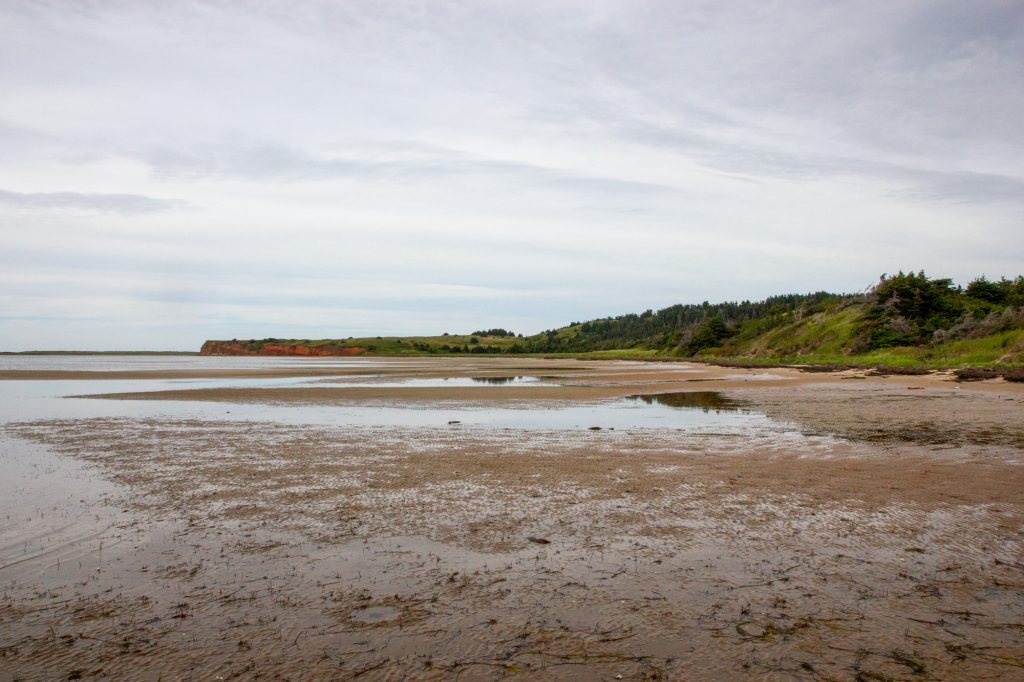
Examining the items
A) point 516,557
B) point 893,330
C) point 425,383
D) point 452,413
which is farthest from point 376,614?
point 893,330

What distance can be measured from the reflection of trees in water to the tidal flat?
29.4 ft

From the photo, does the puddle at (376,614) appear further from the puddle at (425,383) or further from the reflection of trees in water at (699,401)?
the puddle at (425,383)

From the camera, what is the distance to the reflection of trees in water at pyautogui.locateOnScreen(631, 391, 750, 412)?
2742cm

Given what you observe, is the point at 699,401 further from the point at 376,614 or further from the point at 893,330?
the point at 893,330

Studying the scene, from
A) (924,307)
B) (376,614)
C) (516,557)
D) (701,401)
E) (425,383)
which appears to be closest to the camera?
(376,614)

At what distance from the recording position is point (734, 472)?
13.3m

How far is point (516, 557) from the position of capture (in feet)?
26.9

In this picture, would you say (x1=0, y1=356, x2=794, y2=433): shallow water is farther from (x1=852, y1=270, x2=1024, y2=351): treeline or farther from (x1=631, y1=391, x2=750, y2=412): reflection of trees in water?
(x1=852, y1=270, x2=1024, y2=351): treeline

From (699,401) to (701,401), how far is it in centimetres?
9

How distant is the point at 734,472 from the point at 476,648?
9072 mm

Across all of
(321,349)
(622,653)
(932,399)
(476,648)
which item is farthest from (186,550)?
(321,349)

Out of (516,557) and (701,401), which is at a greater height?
(701,401)

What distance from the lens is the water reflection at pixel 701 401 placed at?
2702 cm

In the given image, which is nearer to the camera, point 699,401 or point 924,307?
point 699,401
